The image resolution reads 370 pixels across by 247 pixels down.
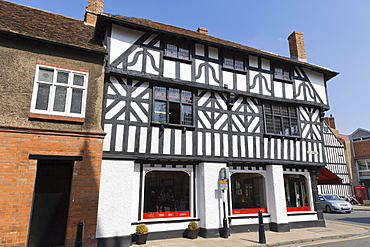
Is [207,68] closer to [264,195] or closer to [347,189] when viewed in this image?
[264,195]

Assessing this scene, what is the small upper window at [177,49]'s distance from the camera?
9418mm

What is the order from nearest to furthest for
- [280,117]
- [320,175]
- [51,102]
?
[51,102] → [280,117] → [320,175]

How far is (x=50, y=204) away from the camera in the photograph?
700 centimetres

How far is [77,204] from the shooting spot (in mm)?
6348

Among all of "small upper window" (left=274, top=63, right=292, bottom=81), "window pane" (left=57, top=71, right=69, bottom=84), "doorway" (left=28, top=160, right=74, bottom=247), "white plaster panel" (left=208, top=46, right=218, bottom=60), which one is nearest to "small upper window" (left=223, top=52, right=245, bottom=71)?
"white plaster panel" (left=208, top=46, right=218, bottom=60)

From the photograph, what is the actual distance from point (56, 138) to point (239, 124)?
7.00 metres

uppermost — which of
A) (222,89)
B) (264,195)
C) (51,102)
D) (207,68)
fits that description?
(207,68)

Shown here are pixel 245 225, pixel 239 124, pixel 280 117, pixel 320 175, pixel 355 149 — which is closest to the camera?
pixel 245 225

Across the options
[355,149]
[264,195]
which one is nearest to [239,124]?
[264,195]

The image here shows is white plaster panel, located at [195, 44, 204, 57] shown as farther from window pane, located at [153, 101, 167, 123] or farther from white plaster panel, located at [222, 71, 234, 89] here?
window pane, located at [153, 101, 167, 123]

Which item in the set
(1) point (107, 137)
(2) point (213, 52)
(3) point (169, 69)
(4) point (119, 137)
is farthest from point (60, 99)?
(2) point (213, 52)

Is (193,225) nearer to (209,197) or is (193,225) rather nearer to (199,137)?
(209,197)

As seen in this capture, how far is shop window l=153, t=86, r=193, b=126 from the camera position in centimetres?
886

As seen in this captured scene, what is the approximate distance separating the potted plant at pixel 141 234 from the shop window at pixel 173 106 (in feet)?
12.1
